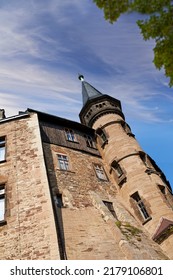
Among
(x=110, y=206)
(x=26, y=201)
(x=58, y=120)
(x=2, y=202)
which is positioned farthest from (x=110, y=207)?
(x=58, y=120)

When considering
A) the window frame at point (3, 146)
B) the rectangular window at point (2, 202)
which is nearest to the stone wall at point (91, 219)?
the window frame at point (3, 146)

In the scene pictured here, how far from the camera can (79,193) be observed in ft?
52.1

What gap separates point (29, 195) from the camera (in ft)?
43.1

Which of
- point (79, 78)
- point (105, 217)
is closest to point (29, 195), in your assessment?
point (105, 217)

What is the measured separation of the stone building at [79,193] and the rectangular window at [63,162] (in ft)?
0.23

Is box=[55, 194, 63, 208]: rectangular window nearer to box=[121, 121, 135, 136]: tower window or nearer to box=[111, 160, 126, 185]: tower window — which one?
box=[111, 160, 126, 185]: tower window

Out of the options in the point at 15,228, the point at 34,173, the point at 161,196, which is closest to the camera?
the point at 15,228

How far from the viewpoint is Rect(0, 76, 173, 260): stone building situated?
473 inches

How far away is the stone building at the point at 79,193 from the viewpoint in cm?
1202

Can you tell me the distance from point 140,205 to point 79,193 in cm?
424

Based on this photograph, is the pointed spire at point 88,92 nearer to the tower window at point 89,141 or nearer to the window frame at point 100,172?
the tower window at point 89,141

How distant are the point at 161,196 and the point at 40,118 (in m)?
10.2

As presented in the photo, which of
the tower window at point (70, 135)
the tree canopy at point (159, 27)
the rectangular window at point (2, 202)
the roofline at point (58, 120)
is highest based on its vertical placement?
the roofline at point (58, 120)

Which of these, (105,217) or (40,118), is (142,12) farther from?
(40,118)
